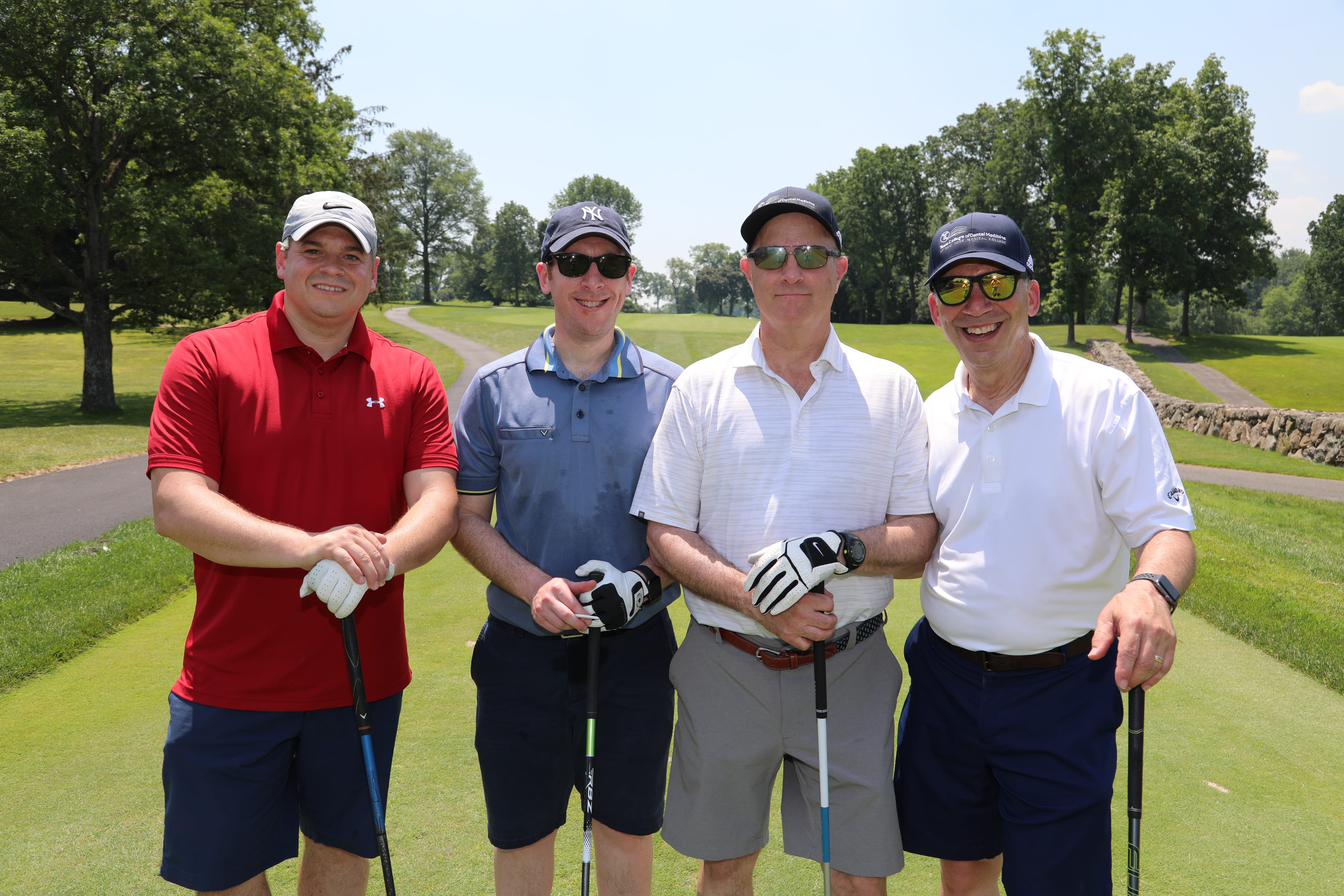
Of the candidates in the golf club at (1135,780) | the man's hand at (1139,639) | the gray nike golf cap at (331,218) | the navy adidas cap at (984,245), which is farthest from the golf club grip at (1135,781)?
the gray nike golf cap at (331,218)

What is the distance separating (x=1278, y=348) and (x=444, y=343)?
39043 millimetres

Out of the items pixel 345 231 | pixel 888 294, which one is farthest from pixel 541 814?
pixel 888 294

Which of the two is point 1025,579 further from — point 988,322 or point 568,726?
point 568,726

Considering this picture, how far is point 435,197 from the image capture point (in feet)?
250

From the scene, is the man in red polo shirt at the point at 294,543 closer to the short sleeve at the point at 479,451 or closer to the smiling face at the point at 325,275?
the smiling face at the point at 325,275

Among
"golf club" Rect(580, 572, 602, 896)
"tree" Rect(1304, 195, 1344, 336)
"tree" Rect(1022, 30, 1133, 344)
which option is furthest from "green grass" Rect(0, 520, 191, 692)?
"tree" Rect(1304, 195, 1344, 336)

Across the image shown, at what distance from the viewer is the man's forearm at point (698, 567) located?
263cm

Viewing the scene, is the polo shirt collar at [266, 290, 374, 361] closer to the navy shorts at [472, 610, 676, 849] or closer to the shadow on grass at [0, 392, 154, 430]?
the navy shorts at [472, 610, 676, 849]

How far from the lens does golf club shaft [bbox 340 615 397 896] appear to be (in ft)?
8.56

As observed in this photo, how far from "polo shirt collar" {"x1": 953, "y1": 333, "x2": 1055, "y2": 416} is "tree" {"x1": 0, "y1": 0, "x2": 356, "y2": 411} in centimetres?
2072

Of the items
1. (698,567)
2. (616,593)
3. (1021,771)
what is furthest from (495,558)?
(1021,771)

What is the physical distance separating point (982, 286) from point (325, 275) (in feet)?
7.16

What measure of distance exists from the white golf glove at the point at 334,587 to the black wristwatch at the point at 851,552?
1.43 m

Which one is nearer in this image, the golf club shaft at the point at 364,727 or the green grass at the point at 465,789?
the golf club shaft at the point at 364,727
